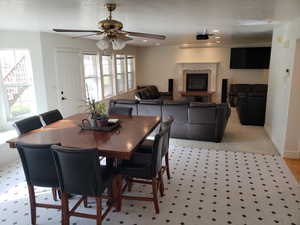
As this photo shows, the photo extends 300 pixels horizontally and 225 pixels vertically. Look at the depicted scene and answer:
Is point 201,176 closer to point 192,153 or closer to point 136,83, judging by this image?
point 192,153

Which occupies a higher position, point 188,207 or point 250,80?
point 250,80

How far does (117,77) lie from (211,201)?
6396 mm

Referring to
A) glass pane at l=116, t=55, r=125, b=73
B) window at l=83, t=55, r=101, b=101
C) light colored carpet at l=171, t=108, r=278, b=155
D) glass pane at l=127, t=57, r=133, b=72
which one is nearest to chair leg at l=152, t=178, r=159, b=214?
light colored carpet at l=171, t=108, r=278, b=155

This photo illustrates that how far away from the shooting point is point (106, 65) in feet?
25.0

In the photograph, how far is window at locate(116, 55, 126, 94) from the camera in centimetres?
840

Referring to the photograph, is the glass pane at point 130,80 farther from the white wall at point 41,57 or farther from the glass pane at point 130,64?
the white wall at point 41,57

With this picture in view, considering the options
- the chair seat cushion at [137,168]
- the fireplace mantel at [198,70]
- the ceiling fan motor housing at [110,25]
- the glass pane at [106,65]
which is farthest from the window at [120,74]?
the chair seat cushion at [137,168]

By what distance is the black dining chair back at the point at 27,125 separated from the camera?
290cm

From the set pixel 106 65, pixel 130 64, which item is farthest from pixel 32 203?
pixel 130 64

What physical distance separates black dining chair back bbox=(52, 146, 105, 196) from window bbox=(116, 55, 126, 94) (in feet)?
20.8

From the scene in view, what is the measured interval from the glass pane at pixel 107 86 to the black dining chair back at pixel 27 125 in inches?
174

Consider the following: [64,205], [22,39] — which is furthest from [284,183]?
[22,39]

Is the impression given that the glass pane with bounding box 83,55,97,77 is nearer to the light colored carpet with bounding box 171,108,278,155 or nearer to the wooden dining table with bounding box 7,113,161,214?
the light colored carpet with bounding box 171,108,278,155

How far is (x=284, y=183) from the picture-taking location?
3219mm
